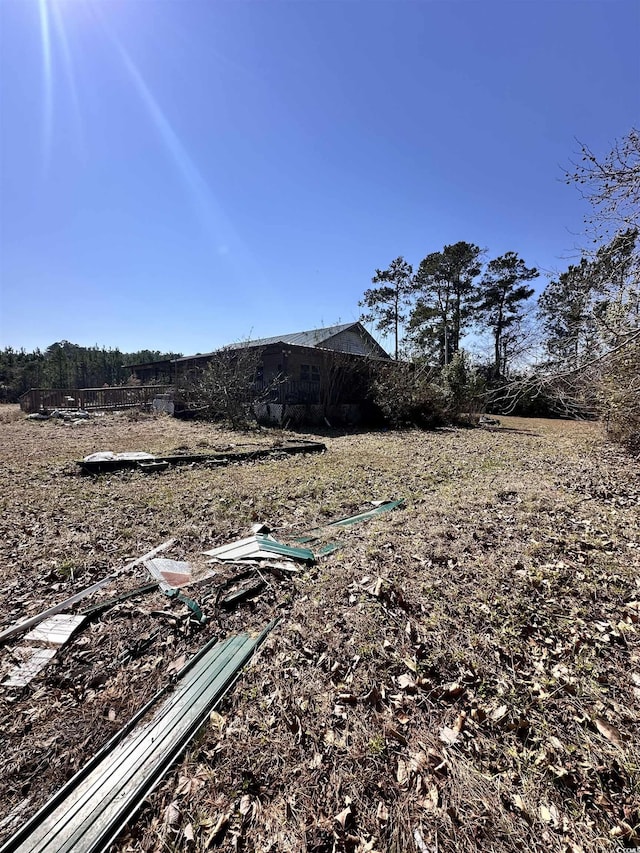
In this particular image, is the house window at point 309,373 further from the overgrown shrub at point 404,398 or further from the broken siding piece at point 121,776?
the broken siding piece at point 121,776

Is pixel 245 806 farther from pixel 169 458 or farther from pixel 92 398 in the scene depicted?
pixel 92 398

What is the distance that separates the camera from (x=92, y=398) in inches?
695

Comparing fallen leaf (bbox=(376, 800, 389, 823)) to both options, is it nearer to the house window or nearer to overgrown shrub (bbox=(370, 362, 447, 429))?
overgrown shrub (bbox=(370, 362, 447, 429))

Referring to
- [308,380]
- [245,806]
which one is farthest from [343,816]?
[308,380]

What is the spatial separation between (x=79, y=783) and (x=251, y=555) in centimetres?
194

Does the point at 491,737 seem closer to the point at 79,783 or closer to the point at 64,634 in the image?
the point at 79,783

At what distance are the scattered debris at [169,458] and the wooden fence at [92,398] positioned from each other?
1032cm

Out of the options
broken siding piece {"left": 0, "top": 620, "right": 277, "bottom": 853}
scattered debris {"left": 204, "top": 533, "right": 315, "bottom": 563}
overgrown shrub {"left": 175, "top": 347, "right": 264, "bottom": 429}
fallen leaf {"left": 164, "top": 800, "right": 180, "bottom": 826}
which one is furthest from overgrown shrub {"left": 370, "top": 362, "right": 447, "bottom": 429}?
fallen leaf {"left": 164, "top": 800, "right": 180, "bottom": 826}

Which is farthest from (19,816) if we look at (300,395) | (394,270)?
(394,270)

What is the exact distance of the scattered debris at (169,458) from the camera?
20.9ft

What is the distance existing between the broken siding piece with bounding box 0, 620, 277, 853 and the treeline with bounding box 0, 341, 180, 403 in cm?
3481

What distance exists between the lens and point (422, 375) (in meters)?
14.2

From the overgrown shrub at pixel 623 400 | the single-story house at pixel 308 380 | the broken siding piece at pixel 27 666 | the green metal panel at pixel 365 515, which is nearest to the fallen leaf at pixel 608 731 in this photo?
the green metal panel at pixel 365 515

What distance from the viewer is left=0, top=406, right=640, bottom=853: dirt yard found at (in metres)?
1.37
